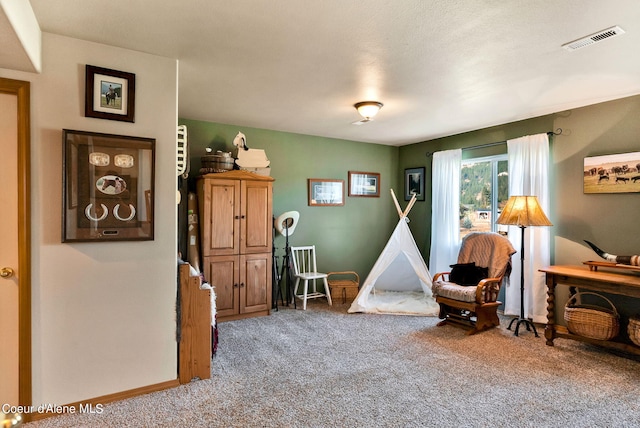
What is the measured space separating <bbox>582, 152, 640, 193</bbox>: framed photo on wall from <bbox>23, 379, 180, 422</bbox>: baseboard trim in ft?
13.9

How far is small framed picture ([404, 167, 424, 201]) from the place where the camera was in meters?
5.69

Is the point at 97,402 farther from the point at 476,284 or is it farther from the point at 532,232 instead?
the point at 532,232

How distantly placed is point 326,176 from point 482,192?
2.20 metres

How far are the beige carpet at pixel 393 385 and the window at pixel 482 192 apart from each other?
167 cm

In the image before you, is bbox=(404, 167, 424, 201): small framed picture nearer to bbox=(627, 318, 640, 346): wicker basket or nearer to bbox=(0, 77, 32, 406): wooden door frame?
bbox=(627, 318, 640, 346): wicker basket

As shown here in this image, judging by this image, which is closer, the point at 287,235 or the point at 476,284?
the point at 476,284

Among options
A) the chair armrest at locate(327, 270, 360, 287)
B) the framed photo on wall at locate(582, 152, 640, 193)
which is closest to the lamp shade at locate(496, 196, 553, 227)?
the framed photo on wall at locate(582, 152, 640, 193)

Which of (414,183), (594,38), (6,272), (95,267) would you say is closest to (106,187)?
(95,267)

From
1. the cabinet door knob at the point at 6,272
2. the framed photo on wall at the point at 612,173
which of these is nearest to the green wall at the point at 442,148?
the framed photo on wall at the point at 612,173

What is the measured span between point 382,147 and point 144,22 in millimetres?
4430

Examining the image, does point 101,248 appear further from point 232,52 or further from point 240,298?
point 240,298

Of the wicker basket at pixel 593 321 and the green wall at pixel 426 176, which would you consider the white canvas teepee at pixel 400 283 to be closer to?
the green wall at pixel 426 176

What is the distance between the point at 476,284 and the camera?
406 cm

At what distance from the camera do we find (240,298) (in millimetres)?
4234
